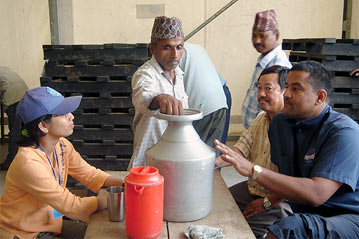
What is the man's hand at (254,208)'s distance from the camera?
2139 millimetres

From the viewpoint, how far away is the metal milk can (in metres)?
1.44

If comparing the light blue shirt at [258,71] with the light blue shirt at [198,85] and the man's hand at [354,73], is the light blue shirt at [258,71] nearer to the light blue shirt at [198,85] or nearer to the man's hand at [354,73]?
the light blue shirt at [198,85]

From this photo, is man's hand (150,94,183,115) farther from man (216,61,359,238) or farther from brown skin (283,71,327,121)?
brown skin (283,71,327,121)

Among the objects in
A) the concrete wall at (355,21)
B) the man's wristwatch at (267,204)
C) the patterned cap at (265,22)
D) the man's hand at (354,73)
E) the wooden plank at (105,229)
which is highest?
the concrete wall at (355,21)

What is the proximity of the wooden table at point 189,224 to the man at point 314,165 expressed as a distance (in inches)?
7.4

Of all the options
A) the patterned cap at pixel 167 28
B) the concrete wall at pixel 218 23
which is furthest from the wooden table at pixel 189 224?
the concrete wall at pixel 218 23

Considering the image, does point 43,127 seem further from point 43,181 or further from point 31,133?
point 43,181

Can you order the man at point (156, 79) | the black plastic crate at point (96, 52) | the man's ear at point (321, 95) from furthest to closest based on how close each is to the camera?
the black plastic crate at point (96, 52) < the man at point (156, 79) < the man's ear at point (321, 95)

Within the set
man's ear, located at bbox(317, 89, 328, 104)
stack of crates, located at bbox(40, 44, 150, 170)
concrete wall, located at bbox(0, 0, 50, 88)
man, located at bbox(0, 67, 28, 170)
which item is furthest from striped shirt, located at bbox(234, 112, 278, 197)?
concrete wall, located at bbox(0, 0, 50, 88)

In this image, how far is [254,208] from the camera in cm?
217

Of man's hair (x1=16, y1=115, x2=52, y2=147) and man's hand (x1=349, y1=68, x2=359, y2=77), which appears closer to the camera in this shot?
man's hair (x1=16, y1=115, x2=52, y2=147)

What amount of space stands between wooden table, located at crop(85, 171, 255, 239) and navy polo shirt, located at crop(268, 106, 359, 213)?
463mm

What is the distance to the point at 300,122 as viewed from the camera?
1912 millimetres

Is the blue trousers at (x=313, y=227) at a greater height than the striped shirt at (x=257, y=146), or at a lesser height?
lesser
